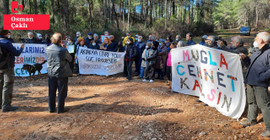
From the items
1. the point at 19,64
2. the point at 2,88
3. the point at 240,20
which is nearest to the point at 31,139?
the point at 2,88

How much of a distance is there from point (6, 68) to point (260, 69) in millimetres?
5810

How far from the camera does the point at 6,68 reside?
16.7 ft

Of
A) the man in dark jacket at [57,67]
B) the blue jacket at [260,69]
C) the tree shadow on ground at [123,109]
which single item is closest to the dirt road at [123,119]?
the tree shadow on ground at [123,109]

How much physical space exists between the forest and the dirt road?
9.31 meters

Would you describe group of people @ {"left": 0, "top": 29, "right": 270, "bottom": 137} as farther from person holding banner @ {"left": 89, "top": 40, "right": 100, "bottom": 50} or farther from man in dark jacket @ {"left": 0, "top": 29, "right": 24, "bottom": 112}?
person holding banner @ {"left": 89, "top": 40, "right": 100, "bottom": 50}

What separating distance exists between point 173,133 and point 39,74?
27.1 ft

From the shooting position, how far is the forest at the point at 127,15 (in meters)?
21.5

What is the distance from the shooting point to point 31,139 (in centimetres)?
379

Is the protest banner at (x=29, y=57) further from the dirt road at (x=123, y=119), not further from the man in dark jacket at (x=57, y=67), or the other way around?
the man in dark jacket at (x=57, y=67)

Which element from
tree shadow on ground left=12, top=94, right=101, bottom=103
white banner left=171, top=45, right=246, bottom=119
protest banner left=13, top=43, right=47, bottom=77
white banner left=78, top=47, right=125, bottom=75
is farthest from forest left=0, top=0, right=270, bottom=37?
white banner left=171, top=45, right=246, bottom=119

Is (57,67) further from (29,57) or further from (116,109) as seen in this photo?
(29,57)

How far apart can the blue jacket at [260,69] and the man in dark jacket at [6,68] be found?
5514 millimetres

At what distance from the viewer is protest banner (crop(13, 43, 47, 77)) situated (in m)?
9.45

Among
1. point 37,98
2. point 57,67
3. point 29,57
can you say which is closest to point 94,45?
point 29,57
